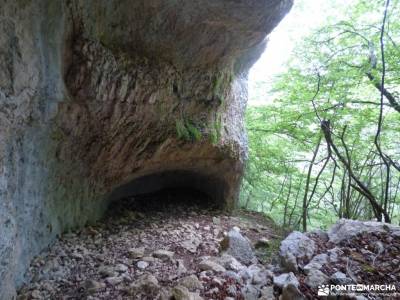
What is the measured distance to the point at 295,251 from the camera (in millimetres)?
2680

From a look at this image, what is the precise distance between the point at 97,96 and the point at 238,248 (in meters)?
2.36

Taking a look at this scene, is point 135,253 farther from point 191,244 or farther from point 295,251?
point 295,251

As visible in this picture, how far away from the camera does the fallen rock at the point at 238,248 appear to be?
9.97ft

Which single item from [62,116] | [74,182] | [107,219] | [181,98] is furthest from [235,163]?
[62,116]

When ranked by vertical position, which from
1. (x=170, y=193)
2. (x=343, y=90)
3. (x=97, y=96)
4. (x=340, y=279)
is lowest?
(x=340, y=279)

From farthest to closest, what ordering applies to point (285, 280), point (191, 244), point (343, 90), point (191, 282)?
point (343, 90) → point (191, 244) → point (191, 282) → point (285, 280)

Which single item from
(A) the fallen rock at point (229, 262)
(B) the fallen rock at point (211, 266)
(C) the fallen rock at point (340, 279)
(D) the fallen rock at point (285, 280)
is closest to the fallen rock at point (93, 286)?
(B) the fallen rock at point (211, 266)

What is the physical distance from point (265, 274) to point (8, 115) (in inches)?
97.2

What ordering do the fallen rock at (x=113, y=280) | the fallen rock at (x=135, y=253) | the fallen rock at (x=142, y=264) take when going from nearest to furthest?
1. the fallen rock at (x=113, y=280)
2. the fallen rock at (x=142, y=264)
3. the fallen rock at (x=135, y=253)

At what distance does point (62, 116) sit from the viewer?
2727 mm

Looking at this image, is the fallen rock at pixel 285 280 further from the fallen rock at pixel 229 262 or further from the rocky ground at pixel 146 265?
the fallen rock at pixel 229 262

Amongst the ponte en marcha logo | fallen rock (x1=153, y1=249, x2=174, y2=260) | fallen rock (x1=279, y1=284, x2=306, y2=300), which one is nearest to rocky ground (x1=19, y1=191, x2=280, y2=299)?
fallen rock (x1=153, y1=249, x2=174, y2=260)

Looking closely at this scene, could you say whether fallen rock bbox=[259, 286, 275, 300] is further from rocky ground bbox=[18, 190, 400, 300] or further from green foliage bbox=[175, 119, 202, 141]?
green foliage bbox=[175, 119, 202, 141]

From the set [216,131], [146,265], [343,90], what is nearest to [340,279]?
[146,265]
